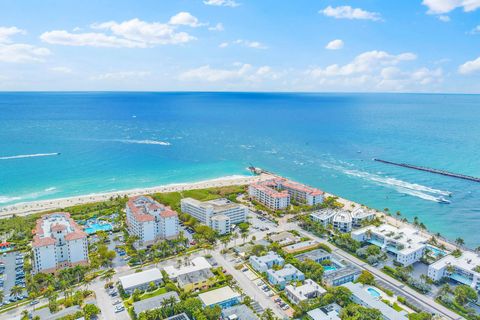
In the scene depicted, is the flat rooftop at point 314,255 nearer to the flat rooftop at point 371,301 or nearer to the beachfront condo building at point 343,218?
the flat rooftop at point 371,301

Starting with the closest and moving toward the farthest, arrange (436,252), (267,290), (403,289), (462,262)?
(267,290) < (403,289) < (462,262) < (436,252)

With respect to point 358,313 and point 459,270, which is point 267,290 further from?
point 459,270

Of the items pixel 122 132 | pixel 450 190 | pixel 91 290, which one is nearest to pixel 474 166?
pixel 450 190

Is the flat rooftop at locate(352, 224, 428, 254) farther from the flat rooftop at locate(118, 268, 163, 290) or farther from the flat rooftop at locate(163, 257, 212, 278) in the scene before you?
the flat rooftop at locate(118, 268, 163, 290)

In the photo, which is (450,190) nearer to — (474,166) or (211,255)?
(474,166)

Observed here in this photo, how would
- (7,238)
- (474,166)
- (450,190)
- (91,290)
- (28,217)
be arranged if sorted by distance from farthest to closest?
(474,166) < (450,190) < (28,217) < (7,238) < (91,290)

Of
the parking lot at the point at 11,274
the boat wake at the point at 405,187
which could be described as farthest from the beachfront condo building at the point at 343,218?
the parking lot at the point at 11,274

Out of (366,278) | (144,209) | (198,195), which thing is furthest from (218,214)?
(366,278)
